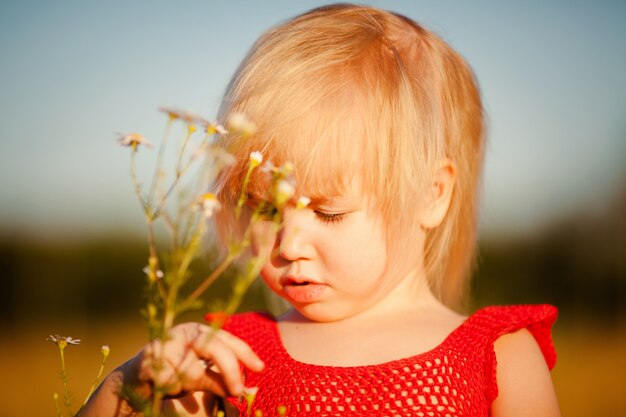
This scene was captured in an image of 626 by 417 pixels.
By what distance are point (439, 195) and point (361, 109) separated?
446mm

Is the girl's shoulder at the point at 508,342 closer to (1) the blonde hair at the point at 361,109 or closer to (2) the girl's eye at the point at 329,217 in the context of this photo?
(1) the blonde hair at the point at 361,109

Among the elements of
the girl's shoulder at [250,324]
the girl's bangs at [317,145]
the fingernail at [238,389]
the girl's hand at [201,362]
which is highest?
the girl's bangs at [317,145]

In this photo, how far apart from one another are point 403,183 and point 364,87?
1.00 feet

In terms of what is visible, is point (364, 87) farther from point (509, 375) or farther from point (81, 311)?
point (81, 311)

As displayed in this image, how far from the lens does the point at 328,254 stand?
2.04 meters

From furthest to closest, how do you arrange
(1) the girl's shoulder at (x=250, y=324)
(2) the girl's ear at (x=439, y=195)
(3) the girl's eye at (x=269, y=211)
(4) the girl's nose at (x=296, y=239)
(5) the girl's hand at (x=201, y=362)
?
(1) the girl's shoulder at (x=250, y=324) < (2) the girl's ear at (x=439, y=195) < (3) the girl's eye at (x=269, y=211) < (4) the girl's nose at (x=296, y=239) < (5) the girl's hand at (x=201, y=362)

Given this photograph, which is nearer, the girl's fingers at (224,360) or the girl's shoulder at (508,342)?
the girl's fingers at (224,360)

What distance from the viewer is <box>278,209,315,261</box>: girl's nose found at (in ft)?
6.57

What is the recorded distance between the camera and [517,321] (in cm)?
224

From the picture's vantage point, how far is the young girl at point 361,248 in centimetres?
204

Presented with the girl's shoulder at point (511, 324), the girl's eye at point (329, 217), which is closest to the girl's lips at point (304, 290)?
the girl's eye at point (329, 217)

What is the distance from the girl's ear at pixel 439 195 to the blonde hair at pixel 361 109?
37 millimetres

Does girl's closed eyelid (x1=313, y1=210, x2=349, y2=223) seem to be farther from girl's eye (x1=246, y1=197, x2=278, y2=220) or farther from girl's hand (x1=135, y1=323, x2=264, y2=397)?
girl's hand (x1=135, y1=323, x2=264, y2=397)

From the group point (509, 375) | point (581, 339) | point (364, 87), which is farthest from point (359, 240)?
point (581, 339)
